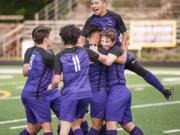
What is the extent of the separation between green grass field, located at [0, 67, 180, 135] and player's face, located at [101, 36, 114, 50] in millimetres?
2496

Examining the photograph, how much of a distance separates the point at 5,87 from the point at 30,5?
20129 mm

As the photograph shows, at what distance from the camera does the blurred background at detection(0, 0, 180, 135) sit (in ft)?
42.8

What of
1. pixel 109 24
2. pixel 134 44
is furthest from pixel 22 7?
pixel 109 24

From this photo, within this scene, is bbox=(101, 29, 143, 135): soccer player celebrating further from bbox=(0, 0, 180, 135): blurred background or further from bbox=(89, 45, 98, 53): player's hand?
bbox=(0, 0, 180, 135): blurred background

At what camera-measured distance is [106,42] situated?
8.42 m

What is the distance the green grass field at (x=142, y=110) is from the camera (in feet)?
36.2

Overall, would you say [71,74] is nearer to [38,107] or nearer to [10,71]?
[38,107]

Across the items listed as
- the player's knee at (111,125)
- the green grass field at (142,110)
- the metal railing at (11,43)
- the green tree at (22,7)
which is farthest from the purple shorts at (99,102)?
the green tree at (22,7)

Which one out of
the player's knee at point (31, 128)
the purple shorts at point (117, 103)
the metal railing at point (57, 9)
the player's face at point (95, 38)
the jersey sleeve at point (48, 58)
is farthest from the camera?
the metal railing at point (57, 9)

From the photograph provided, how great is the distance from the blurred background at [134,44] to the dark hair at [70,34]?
11.8 feet

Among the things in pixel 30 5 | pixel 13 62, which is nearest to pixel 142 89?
pixel 13 62

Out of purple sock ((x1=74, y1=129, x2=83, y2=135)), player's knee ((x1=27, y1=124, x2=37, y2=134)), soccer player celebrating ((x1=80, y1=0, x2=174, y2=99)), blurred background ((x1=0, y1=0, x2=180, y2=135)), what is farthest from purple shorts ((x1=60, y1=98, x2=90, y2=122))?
blurred background ((x1=0, y1=0, x2=180, y2=135))

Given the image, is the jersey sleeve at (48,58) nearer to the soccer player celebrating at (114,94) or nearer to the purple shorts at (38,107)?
the purple shorts at (38,107)

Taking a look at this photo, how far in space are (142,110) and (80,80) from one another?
5.22 metres
